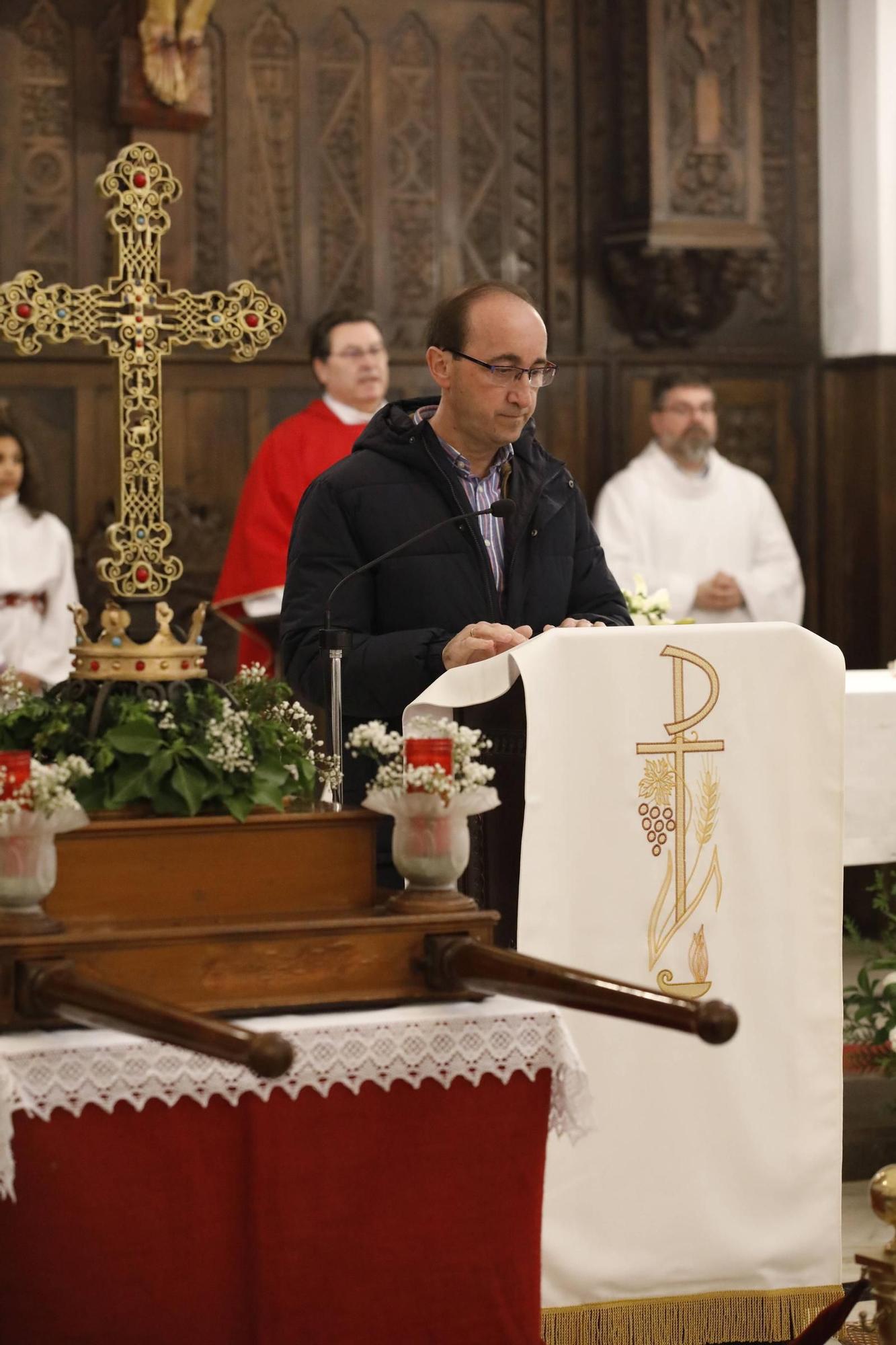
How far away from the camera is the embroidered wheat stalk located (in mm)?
3693

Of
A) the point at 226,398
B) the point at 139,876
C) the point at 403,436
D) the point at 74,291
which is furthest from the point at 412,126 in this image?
the point at 139,876

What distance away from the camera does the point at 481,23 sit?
8.75 metres

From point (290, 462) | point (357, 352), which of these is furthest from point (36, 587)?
point (357, 352)

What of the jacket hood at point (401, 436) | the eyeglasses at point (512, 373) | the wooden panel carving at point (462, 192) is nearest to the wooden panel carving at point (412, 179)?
the wooden panel carving at point (462, 192)

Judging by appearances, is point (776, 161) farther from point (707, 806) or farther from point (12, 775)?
point (12, 775)

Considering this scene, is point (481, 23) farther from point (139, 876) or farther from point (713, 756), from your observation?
point (139, 876)

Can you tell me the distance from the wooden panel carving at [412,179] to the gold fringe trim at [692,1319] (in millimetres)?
5664

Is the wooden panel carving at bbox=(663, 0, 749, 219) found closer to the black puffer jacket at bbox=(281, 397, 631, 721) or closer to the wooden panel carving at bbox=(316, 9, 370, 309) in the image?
the wooden panel carving at bbox=(316, 9, 370, 309)

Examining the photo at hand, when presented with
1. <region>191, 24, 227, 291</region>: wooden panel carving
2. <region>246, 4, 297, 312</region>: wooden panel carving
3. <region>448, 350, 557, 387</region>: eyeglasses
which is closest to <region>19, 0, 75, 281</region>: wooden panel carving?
<region>191, 24, 227, 291</region>: wooden panel carving

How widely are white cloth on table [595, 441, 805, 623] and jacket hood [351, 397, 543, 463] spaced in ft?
13.6

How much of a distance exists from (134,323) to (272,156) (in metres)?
5.38

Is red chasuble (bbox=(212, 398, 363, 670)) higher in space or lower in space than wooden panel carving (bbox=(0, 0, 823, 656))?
lower

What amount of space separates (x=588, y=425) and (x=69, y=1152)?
6.66m

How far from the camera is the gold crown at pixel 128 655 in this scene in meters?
3.02
